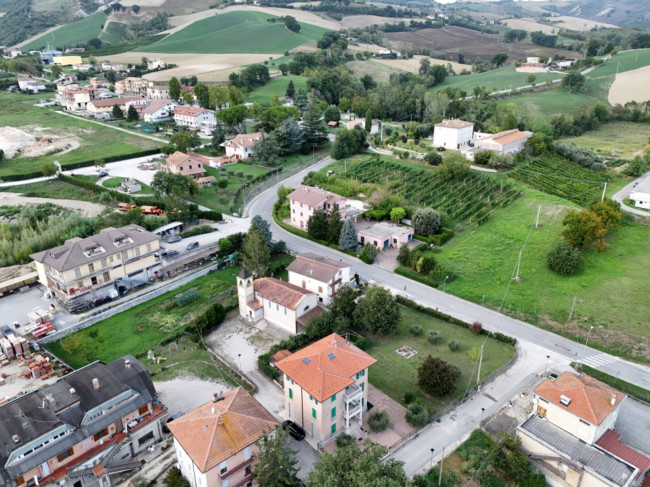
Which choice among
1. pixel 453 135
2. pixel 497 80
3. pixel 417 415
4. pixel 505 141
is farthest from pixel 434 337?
pixel 497 80

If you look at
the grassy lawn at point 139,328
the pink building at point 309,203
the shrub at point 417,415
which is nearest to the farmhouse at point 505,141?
the pink building at point 309,203

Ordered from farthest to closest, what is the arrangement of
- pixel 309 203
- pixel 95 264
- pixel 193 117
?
1. pixel 193 117
2. pixel 309 203
3. pixel 95 264

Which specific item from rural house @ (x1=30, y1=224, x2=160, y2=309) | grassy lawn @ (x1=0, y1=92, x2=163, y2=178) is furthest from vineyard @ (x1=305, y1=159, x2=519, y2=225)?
grassy lawn @ (x1=0, y1=92, x2=163, y2=178)

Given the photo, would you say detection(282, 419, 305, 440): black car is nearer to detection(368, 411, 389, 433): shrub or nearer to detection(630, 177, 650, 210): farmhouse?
detection(368, 411, 389, 433): shrub

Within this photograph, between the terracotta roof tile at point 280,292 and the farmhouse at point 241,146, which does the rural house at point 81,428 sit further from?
the farmhouse at point 241,146

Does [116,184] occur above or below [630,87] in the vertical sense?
below

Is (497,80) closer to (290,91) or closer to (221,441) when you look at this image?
(290,91)

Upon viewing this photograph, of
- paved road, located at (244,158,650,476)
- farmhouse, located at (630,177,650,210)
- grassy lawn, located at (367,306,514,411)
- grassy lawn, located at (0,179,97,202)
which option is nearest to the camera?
paved road, located at (244,158,650,476)
